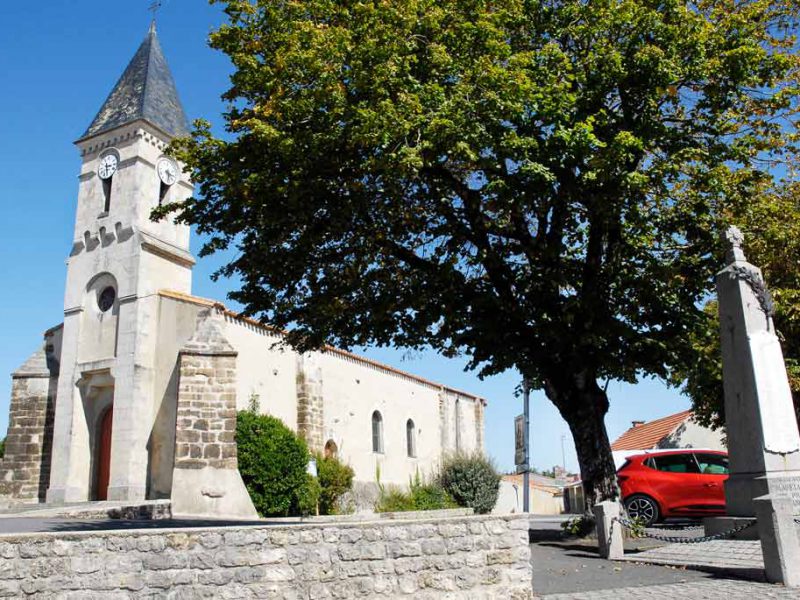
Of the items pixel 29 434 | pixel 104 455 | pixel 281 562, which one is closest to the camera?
pixel 281 562

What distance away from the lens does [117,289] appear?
884 inches

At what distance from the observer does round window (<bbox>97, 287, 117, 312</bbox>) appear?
22.8 meters

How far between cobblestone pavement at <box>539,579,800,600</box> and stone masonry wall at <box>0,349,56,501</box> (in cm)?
1998

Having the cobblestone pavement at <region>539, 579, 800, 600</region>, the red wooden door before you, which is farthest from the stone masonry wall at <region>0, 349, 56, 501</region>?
the cobblestone pavement at <region>539, 579, 800, 600</region>

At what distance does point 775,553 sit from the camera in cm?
745

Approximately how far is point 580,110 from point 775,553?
6906mm

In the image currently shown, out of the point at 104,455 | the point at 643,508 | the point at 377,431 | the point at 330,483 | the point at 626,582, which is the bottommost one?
the point at 626,582

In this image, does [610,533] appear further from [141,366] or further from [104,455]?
[104,455]

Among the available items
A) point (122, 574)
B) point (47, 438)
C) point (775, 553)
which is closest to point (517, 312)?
point (775, 553)

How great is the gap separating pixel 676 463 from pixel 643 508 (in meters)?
1.17

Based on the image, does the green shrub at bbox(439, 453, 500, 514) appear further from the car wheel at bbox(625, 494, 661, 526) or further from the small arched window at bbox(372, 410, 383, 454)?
the car wheel at bbox(625, 494, 661, 526)

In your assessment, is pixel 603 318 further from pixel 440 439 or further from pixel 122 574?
pixel 440 439

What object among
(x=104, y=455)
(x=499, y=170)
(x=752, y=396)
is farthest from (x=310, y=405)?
(x=752, y=396)

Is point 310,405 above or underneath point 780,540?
above
